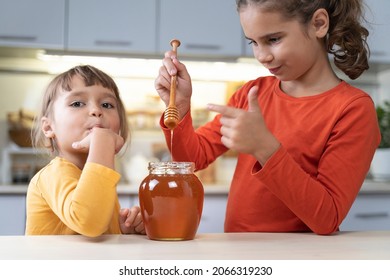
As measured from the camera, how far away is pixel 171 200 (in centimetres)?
80

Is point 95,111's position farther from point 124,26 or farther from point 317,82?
point 124,26

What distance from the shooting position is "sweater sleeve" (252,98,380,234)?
887mm

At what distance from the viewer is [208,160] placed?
1291mm

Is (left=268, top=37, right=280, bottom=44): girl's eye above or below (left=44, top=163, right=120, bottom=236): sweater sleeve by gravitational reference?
above

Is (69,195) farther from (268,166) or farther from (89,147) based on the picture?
(268,166)

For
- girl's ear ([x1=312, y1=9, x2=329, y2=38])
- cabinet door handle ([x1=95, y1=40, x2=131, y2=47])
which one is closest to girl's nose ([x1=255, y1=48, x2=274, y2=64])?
girl's ear ([x1=312, y1=9, x2=329, y2=38])

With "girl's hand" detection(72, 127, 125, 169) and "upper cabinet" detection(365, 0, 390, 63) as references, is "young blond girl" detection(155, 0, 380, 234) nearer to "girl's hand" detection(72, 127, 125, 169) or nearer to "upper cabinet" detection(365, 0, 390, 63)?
"girl's hand" detection(72, 127, 125, 169)

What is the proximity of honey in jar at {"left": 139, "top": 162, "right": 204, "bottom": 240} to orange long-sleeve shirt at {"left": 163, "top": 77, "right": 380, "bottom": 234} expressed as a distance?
0.13 meters

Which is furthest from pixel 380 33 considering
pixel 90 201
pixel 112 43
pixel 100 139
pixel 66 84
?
pixel 90 201

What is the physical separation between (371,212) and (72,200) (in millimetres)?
1960

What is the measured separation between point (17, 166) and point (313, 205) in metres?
2.13

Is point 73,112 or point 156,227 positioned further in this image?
point 73,112
